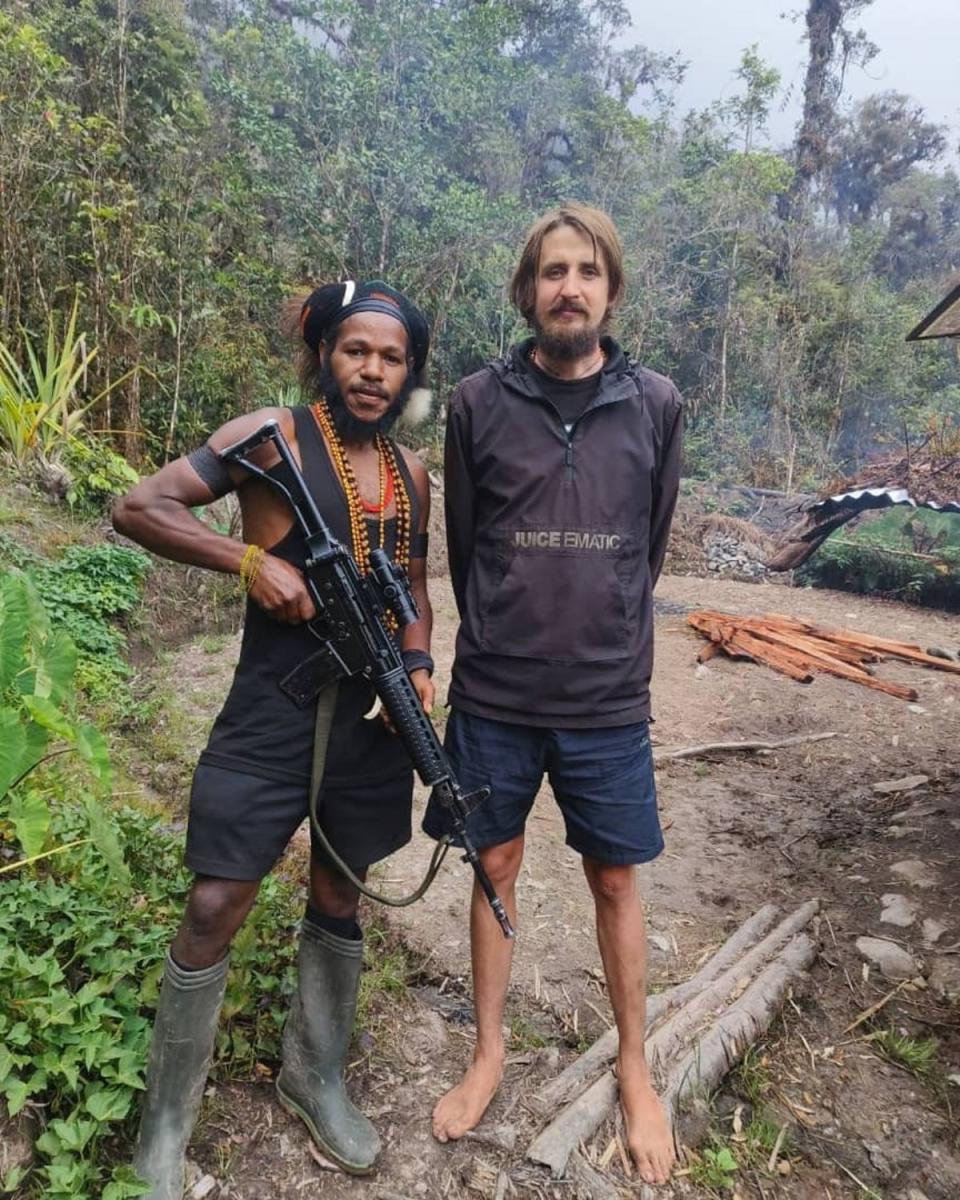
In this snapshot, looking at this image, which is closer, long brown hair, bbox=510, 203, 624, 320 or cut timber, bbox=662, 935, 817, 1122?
long brown hair, bbox=510, 203, 624, 320

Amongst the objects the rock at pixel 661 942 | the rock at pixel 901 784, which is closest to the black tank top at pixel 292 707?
the rock at pixel 661 942

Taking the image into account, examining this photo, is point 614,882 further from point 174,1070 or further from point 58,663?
point 58,663

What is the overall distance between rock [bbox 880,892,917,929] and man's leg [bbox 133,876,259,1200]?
2.54 m

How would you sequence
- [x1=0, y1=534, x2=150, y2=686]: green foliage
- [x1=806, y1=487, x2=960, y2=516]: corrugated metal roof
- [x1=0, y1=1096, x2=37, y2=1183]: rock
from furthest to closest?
[x1=806, y1=487, x2=960, y2=516]: corrugated metal roof < [x1=0, y1=534, x2=150, y2=686]: green foliage < [x1=0, y1=1096, x2=37, y2=1183]: rock

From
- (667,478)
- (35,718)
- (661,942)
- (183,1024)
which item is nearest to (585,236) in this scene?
(667,478)

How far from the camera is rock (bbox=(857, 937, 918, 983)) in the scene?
9.11ft

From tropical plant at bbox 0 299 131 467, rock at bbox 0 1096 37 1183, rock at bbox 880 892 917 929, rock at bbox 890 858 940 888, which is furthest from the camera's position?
tropical plant at bbox 0 299 131 467

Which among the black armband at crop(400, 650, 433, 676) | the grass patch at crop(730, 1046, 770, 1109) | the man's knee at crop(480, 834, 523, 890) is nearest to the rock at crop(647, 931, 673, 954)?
the grass patch at crop(730, 1046, 770, 1109)

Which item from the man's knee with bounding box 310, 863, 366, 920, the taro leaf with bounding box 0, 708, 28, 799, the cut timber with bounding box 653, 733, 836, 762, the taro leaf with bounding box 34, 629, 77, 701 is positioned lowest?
the cut timber with bounding box 653, 733, 836, 762

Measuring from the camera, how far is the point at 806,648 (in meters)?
7.18

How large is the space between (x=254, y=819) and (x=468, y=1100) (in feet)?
3.22

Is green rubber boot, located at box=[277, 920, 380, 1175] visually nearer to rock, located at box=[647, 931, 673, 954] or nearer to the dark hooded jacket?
the dark hooded jacket

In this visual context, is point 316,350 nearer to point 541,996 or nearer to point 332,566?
point 332,566

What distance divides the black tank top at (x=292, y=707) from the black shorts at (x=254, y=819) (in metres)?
0.03
